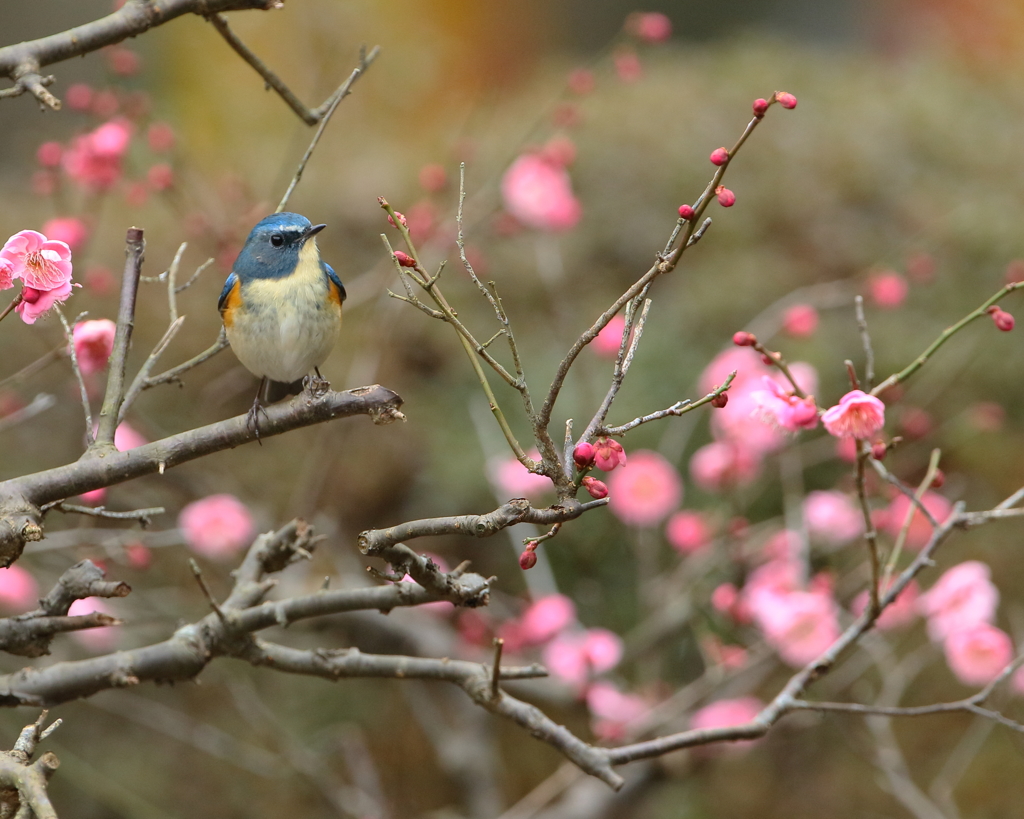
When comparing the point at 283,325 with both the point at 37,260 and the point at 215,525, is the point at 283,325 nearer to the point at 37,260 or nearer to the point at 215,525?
the point at 37,260

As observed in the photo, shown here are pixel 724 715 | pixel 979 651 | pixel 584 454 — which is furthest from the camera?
pixel 724 715

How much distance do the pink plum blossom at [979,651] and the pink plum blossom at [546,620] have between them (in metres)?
1.27

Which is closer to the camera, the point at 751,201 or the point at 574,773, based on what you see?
the point at 574,773

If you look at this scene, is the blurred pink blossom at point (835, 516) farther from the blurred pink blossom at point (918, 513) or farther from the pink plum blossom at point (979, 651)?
the pink plum blossom at point (979, 651)

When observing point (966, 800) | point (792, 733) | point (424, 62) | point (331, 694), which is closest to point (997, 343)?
point (966, 800)

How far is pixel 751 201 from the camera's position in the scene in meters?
5.84

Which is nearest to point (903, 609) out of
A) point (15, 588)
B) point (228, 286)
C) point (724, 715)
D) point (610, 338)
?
point (724, 715)

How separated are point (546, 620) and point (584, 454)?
2216 mm

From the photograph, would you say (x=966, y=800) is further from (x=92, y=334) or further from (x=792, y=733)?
(x=92, y=334)

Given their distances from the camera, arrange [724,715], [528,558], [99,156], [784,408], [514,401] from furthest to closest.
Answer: [514,401]
[724,715]
[99,156]
[784,408]
[528,558]

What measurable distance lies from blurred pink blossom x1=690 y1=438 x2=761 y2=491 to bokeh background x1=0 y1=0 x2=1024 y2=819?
26cm

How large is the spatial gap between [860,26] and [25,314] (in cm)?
1185

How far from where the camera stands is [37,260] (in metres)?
1.61

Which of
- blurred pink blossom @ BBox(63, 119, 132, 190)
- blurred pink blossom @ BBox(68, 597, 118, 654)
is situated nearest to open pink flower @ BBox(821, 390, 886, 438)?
blurred pink blossom @ BBox(63, 119, 132, 190)
